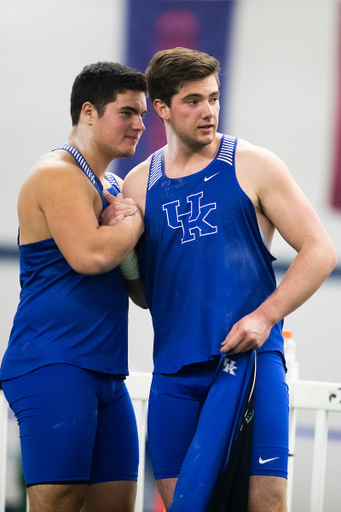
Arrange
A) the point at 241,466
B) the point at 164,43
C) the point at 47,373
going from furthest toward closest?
the point at 164,43 → the point at 47,373 → the point at 241,466

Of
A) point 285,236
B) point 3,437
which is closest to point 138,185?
point 285,236

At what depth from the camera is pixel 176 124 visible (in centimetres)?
146

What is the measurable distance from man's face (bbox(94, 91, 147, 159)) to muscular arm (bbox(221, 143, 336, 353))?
357 mm

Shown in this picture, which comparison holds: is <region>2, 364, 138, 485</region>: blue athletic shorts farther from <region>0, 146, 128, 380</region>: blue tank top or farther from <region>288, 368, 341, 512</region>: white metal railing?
<region>288, 368, 341, 512</region>: white metal railing

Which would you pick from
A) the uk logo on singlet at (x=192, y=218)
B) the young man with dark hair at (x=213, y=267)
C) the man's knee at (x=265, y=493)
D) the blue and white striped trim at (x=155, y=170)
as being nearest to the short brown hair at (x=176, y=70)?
the young man with dark hair at (x=213, y=267)

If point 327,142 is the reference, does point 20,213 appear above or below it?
below

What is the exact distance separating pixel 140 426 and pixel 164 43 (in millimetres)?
2022

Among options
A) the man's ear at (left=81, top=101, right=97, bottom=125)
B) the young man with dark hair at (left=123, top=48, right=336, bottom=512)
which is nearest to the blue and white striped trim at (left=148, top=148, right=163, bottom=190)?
the young man with dark hair at (left=123, top=48, right=336, bottom=512)

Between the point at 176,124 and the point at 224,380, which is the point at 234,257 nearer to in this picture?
the point at 224,380

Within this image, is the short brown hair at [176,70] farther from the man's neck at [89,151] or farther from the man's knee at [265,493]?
the man's knee at [265,493]

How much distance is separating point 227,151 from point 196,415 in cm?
73

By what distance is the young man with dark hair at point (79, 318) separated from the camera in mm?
1317

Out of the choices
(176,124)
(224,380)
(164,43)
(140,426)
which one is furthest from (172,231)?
(164,43)

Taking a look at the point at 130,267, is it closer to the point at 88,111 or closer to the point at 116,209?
the point at 116,209
